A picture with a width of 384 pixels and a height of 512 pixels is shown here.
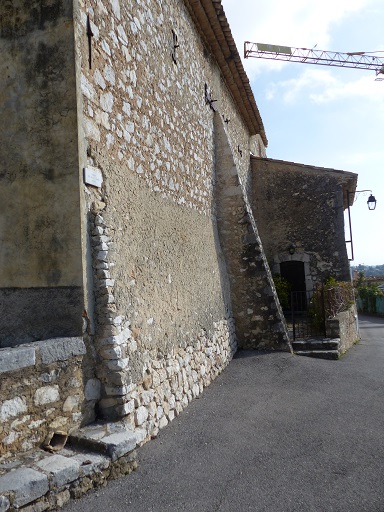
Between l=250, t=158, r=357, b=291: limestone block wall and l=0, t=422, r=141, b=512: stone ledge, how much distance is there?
→ 31.4 ft

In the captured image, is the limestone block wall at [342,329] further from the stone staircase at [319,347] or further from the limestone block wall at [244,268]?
the limestone block wall at [244,268]

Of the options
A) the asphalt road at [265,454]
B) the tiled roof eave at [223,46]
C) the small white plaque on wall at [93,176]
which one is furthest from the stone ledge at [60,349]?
the tiled roof eave at [223,46]

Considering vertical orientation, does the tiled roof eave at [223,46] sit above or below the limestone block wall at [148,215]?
above

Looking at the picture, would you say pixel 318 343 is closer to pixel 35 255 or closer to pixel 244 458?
pixel 244 458

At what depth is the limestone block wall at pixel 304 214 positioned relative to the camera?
39.4 feet

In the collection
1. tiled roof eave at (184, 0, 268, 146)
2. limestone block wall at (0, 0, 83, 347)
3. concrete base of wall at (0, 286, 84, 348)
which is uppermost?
tiled roof eave at (184, 0, 268, 146)

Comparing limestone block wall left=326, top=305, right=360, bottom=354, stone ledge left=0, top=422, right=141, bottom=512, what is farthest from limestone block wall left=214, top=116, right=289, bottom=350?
stone ledge left=0, top=422, right=141, bottom=512

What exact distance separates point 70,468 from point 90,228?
73.9 inches

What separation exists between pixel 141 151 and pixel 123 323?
2029mm

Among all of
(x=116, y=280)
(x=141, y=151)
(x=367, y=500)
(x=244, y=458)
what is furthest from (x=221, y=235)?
(x=367, y=500)

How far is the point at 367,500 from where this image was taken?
2.99 m

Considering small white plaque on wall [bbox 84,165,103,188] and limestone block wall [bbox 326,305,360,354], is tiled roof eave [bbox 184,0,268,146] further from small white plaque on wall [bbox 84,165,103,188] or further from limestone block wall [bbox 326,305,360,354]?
limestone block wall [bbox 326,305,360,354]

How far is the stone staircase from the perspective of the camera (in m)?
7.91

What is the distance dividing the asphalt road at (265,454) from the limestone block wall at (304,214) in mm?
6142
